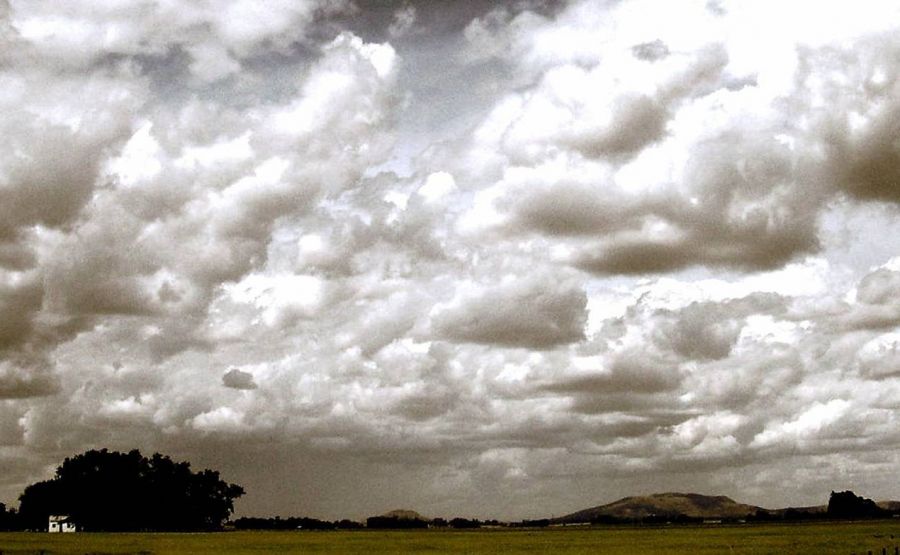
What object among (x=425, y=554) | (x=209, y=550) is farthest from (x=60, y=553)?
(x=425, y=554)

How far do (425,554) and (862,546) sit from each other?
2139 inches

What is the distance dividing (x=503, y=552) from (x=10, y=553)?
55.2 meters

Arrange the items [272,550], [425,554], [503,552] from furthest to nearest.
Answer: [272,550], [503,552], [425,554]

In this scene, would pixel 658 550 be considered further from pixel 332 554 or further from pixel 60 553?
pixel 60 553

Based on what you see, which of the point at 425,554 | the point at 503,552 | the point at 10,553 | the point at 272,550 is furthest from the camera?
the point at 272,550

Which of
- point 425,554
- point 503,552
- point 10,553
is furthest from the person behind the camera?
point 503,552

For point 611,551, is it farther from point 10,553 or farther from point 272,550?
point 10,553

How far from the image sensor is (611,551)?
124 metres

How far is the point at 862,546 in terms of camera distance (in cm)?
12200

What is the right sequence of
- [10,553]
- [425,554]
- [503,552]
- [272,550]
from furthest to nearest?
1. [272,550]
2. [503,552]
3. [425,554]
4. [10,553]

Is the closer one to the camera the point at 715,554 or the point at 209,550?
the point at 715,554

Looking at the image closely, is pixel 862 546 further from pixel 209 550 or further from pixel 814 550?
pixel 209 550

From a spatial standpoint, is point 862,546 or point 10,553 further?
point 862,546

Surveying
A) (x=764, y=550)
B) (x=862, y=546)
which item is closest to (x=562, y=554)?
(x=764, y=550)
